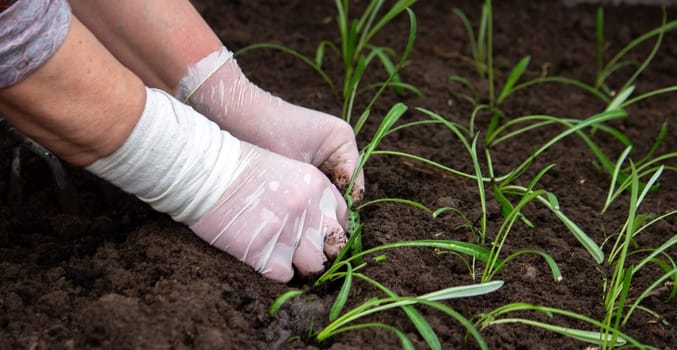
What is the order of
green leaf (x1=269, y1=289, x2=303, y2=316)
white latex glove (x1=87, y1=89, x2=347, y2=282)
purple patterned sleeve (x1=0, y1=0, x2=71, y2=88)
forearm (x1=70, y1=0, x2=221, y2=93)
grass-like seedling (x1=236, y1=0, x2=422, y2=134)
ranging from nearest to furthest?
purple patterned sleeve (x1=0, y1=0, x2=71, y2=88)
green leaf (x1=269, y1=289, x2=303, y2=316)
white latex glove (x1=87, y1=89, x2=347, y2=282)
forearm (x1=70, y1=0, x2=221, y2=93)
grass-like seedling (x1=236, y1=0, x2=422, y2=134)

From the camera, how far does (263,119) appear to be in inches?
60.9

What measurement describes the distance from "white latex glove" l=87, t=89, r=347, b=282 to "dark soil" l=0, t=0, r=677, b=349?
0.05 metres

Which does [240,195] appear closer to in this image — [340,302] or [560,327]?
[340,302]

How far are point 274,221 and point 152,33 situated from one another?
49cm

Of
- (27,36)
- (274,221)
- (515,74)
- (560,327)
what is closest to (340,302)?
(274,221)

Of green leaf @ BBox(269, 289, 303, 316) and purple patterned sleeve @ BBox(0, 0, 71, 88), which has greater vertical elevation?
purple patterned sleeve @ BBox(0, 0, 71, 88)

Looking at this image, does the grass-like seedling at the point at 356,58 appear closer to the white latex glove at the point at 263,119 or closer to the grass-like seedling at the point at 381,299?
the white latex glove at the point at 263,119

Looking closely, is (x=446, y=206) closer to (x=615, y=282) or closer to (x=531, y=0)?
(x=615, y=282)

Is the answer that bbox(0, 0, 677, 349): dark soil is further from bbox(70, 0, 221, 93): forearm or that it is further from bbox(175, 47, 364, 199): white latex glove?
bbox(70, 0, 221, 93): forearm

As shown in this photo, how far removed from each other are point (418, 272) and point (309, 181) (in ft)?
0.88

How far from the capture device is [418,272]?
4.29 feet

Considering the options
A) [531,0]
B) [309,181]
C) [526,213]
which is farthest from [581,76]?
[309,181]

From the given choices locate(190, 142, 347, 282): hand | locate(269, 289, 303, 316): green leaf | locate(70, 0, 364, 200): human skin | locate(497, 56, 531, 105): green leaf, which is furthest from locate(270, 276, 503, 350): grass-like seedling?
locate(497, 56, 531, 105): green leaf

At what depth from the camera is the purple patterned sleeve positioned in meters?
1.03
